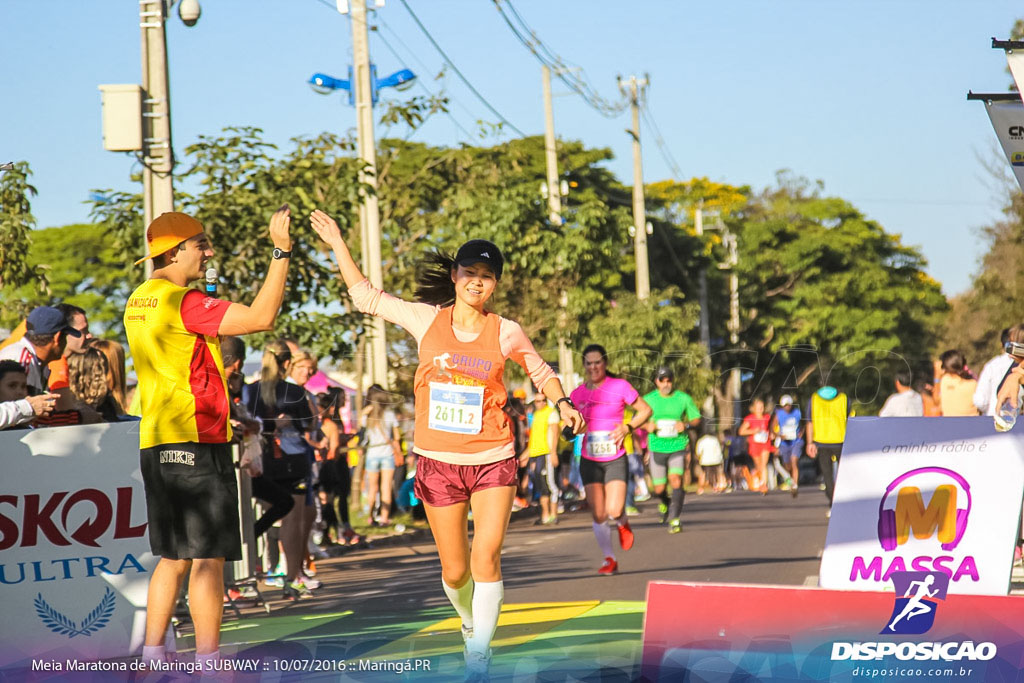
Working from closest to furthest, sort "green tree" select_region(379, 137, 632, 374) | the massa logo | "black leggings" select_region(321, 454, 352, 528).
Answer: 1. the massa logo
2. "black leggings" select_region(321, 454, 352, 528)
3. "green tree" select_region(379, 137, 632, 374)

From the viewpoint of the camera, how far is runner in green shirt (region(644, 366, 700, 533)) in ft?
52.9

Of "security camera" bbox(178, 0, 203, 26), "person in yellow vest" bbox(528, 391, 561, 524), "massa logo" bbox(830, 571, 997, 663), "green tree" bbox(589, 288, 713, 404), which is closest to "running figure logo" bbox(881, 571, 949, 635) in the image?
"massa logo" bbox(830, 571, 997, 663)

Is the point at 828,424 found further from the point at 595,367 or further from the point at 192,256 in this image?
the point at 192,256

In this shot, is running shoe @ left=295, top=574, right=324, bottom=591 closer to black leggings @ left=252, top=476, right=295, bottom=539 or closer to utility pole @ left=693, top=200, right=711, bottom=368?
black leggings @ left=252, top=476, right=295, bottom=539

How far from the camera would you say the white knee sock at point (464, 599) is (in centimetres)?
671

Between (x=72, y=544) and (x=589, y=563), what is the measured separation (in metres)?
7.02

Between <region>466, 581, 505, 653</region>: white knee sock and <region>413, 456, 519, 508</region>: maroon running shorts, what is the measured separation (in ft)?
1.32

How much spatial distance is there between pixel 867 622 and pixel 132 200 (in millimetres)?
9820

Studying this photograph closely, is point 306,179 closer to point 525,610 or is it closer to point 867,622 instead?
point 525,610

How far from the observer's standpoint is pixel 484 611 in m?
6.44

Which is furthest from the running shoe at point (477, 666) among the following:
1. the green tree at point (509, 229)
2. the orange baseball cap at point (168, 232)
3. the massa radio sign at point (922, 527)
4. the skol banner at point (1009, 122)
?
the green tree at point (509, 229)

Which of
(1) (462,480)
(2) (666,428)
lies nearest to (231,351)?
(1) (462,480)

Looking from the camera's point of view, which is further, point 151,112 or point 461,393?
point 151,112

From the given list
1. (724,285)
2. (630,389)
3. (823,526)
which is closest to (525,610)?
(630,389)
